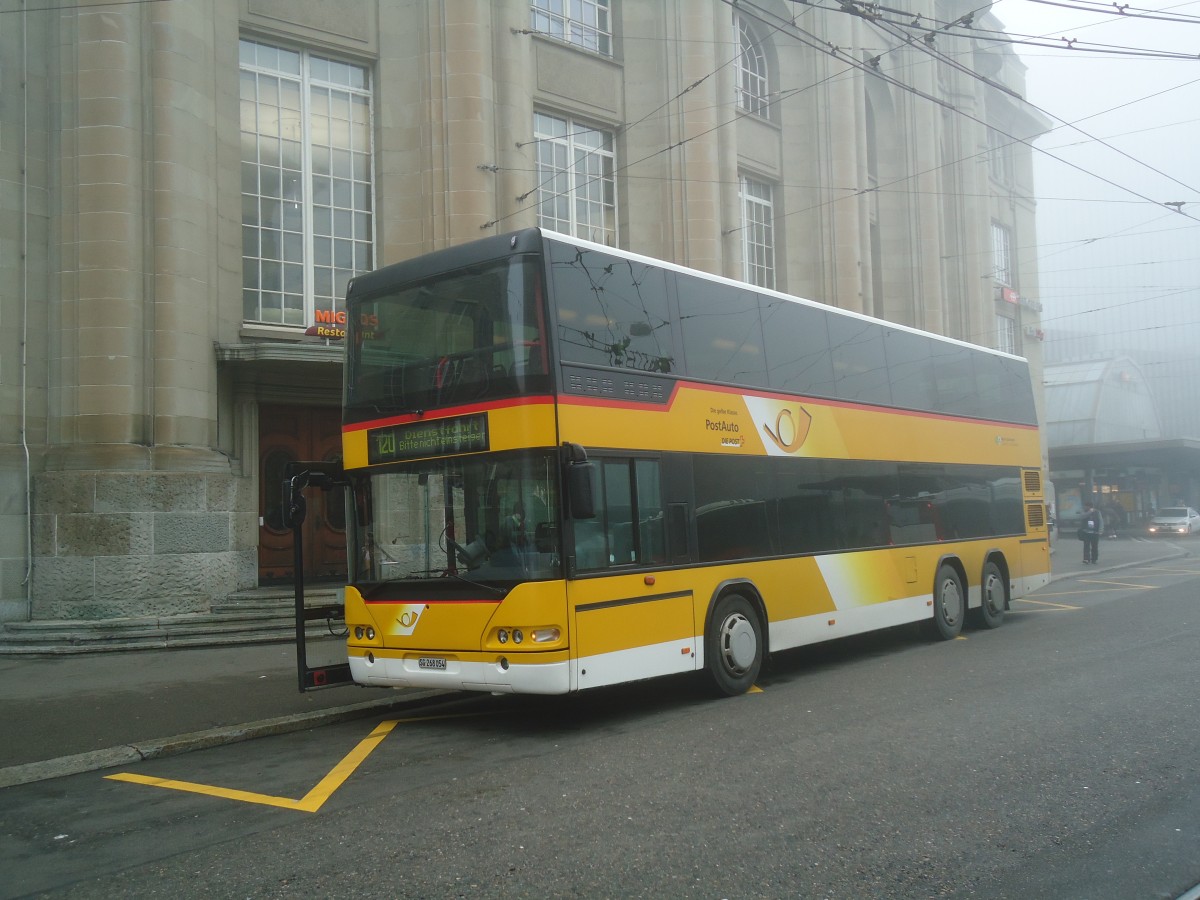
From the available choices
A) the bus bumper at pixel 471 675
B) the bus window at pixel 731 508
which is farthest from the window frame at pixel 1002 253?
the bus bumper at pixel 471 675

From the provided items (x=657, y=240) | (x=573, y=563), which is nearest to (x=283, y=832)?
(x=573, y=563)

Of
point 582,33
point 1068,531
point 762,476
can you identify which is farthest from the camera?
point 1068,531

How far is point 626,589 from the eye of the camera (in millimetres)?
8945

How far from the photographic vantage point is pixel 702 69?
21984 mm

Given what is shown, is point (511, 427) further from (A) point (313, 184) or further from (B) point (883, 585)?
(A) point (313, 184)

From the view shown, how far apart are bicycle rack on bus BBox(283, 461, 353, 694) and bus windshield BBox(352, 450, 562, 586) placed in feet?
1.53

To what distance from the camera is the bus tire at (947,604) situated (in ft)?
45.9

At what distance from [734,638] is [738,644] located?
0.09m

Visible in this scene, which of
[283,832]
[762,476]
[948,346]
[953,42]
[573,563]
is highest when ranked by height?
[953,42]

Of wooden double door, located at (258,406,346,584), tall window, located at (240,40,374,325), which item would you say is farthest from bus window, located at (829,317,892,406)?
tall window, located at (240,40,374,325)

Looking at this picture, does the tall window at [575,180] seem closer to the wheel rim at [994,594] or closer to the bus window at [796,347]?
the bus window at [796,347]

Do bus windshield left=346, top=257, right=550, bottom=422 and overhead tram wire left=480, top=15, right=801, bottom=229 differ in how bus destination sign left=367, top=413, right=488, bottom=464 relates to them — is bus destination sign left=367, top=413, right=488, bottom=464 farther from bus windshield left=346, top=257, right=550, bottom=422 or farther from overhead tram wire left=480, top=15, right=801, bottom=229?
overhead tram wire left=480, top=15, right=801, bottom=229

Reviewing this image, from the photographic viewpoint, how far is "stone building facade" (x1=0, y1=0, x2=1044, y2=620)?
14.4 meters

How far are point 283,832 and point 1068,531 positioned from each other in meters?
51.8
